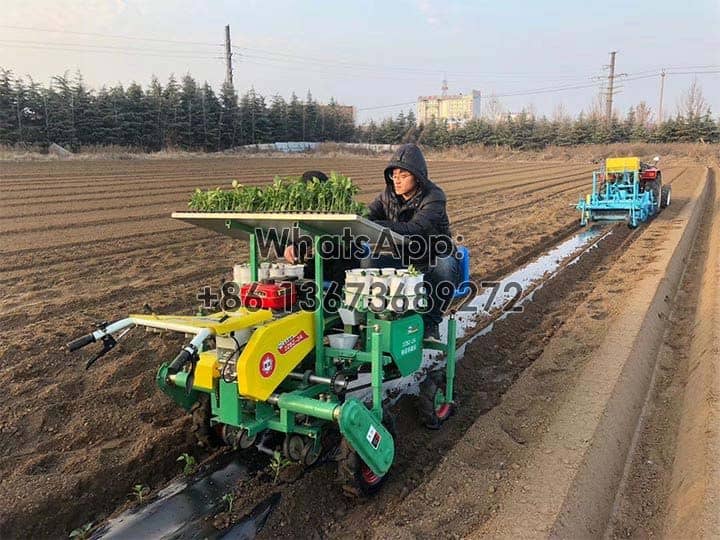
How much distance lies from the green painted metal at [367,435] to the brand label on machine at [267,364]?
0.51 metres

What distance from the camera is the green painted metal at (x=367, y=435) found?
332 centimetres

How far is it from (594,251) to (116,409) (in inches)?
403

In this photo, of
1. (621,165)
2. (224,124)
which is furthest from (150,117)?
(621,165)

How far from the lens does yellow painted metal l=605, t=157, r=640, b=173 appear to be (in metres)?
17.0

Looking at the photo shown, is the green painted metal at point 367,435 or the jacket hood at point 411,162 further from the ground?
the jacket hood at point 411,162

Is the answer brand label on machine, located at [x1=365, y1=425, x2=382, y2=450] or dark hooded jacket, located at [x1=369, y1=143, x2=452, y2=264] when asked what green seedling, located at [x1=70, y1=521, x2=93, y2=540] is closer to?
brand label on machine, located at [x1=365, y1=425, x2=382, y2=450]

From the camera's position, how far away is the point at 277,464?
3.97 meters

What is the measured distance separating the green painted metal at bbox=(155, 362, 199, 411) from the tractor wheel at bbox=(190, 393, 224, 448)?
0.05m

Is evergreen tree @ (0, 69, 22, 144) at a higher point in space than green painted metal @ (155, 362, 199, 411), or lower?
higher

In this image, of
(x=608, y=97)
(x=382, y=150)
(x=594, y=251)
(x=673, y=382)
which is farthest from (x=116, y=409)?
(x=608, y=97)

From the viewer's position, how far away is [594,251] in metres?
12.2

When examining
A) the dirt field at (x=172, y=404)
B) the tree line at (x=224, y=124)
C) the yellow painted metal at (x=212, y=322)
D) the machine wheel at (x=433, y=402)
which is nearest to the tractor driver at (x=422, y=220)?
the machine wheel at (x=433, y=402)

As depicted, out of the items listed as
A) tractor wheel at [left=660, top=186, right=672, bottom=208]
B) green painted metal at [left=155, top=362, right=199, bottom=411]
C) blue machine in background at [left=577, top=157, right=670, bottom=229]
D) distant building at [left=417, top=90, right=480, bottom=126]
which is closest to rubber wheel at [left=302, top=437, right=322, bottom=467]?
green painted metal at [left=155, top=362, right=199, bottom=411]

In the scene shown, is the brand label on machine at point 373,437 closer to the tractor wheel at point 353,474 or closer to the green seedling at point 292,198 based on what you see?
the tractor wheel at point 353,474
